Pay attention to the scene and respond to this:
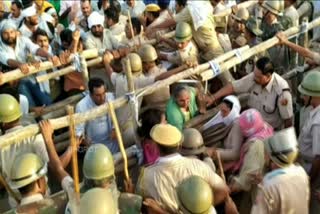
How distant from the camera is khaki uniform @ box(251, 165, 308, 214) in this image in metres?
5.21

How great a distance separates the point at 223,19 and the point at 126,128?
3.89m

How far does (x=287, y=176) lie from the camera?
5223mm

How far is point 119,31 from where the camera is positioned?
992 cm

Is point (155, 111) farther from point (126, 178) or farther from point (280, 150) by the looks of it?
point (280, 150)

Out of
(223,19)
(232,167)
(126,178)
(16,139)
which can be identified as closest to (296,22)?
(223,19)

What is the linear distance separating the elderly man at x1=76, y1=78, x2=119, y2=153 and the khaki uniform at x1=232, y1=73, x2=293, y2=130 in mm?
1876

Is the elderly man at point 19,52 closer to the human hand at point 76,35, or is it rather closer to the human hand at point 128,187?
the human hand at point 76,35

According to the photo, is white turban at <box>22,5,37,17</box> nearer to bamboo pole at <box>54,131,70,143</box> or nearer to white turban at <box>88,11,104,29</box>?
white turban at <box>88,11,104,29</box>

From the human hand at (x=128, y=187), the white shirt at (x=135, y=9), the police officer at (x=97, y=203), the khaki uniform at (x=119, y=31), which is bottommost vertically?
the white shirt at (x=135, y=9)

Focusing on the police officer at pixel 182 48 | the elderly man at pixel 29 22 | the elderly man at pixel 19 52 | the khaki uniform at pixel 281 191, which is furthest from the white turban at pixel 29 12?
the khaki uniform at pixel 281 191

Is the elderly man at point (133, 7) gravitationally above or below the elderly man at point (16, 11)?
below

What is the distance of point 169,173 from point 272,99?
2.51 meters

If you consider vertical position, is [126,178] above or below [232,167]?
above

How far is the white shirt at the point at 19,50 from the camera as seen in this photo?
351 inches
